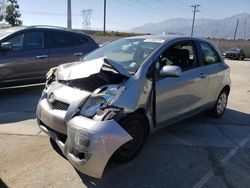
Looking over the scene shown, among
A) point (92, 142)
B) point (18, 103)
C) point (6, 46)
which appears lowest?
point (18, 103)

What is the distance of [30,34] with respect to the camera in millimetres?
7184

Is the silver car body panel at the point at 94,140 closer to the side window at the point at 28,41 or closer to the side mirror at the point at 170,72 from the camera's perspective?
the side mirror at the point at 170,72

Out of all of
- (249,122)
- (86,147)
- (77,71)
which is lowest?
(249,122)

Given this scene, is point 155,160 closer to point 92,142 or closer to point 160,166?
point 160,166

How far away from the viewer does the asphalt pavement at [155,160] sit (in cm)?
339

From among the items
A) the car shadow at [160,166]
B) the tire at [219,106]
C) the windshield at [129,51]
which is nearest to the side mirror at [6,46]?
the windshield at [129,51]

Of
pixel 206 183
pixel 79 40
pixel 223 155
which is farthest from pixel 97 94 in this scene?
pixel 79 40

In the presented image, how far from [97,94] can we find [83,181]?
3.36 ft

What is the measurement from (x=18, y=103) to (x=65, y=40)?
2269mm

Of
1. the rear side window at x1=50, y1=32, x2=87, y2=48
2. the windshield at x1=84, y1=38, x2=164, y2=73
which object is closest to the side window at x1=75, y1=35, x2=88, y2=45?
the rear side window at x1=50, y1=32, x2=87, y2=48

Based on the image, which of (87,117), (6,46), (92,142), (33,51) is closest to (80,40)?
(33,51)

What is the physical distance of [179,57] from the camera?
4.64 m

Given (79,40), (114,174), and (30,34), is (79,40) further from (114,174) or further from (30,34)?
(114,174)

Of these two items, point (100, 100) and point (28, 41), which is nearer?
point (100, 100)
